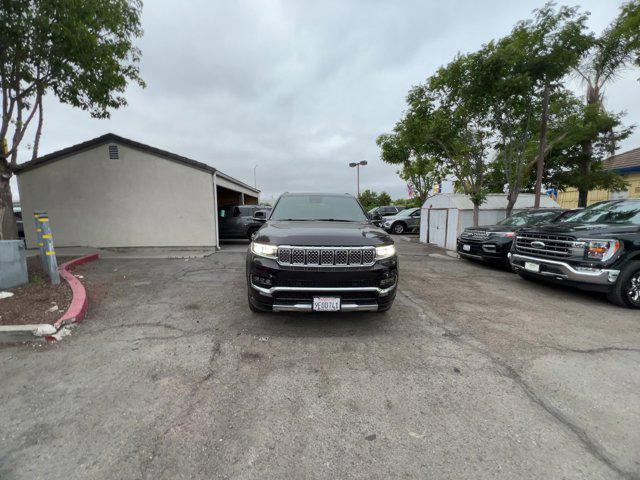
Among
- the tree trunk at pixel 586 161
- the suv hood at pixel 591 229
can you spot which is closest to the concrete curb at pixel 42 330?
Result: the suv hood at pixel 591 229

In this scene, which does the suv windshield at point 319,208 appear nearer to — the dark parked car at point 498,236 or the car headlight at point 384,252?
the car headlight at point 384,252

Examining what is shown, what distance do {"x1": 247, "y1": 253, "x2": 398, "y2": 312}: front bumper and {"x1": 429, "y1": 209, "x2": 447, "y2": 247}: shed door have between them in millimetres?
9613

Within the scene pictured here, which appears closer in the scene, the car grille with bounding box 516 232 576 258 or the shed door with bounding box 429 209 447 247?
the car grille with bounding box 516 232 576 258

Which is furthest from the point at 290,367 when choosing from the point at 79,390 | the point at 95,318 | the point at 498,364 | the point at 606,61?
the point at 606,61

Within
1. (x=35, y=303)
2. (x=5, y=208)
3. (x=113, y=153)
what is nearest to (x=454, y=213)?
(x=35, y=303)

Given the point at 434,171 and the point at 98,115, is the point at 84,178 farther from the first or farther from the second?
the point at 434,171

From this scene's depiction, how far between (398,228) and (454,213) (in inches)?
285

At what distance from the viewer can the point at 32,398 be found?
2.49 m

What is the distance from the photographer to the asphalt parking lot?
1866 millimetres

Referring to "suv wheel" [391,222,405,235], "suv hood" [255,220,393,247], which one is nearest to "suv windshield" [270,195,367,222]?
"suv hood" [255,220,393,247]

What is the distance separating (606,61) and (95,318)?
17453mm

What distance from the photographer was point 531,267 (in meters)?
5.67

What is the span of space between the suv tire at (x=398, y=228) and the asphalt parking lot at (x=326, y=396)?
13845 millimetres

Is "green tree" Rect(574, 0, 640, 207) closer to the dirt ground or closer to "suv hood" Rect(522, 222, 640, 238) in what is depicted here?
"suv hood" Rect(522, 222, 640, 238)
